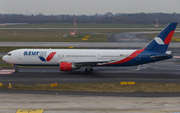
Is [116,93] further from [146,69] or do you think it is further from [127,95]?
[146,69]

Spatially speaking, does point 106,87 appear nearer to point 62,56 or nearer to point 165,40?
point 62,56

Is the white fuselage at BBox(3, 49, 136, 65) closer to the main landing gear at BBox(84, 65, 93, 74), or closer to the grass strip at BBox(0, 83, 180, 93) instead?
the main landing gear at BBox(84, 65, 93, 74)

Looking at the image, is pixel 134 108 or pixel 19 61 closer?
pixel 134 108

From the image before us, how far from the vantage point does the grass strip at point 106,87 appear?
28.7 meters

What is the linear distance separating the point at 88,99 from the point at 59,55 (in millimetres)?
15533

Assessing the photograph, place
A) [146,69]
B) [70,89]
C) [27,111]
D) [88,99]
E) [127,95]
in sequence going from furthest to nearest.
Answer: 1. [146,69]
2. [70,89]
3. [127,95]
4. [88,99]
5. [27,111]

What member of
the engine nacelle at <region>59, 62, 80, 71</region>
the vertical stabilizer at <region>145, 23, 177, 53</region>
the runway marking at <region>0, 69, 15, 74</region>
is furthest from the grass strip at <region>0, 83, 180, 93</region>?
the runway marking at <region>0, 69, 15, 74</region>

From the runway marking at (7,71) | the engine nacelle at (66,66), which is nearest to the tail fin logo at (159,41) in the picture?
the engine nacelle at (66,66)

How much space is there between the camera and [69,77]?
3594 cm

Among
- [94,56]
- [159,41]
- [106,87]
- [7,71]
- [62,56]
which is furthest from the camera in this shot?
[7,71]

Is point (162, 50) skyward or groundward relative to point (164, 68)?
skyward

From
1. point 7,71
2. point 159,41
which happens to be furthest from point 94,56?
point 7,71

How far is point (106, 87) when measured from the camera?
98.4 ft

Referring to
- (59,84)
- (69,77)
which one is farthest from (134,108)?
(69,77)
